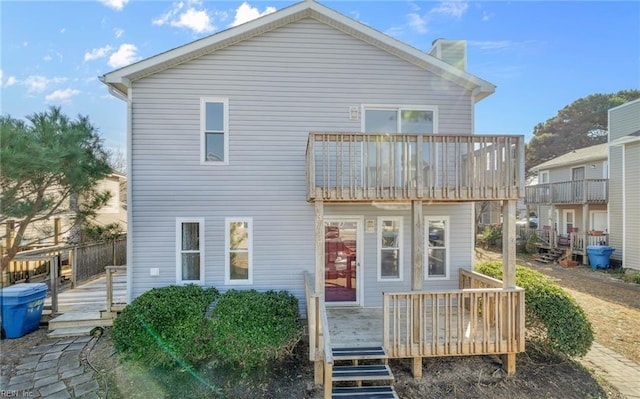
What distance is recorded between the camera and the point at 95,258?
10.6m

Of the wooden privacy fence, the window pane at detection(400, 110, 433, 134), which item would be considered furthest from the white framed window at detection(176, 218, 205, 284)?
Answer: the window pane at detection(400, 110, 433, 134)

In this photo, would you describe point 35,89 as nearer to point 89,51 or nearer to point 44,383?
point 89,51

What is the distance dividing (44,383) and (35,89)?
27.9 feet

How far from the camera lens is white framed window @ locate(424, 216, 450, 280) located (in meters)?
7.49

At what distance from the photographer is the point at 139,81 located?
6.88 m

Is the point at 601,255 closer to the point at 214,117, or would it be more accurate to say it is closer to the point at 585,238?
the point at 585,238

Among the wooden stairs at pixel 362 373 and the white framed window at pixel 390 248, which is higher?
the white framed window at pixel 390 248

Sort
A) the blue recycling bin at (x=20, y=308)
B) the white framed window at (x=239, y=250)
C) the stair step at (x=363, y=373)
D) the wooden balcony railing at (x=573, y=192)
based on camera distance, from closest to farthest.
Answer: the stair step at (x=363, y=373) < the blue recycling bin at (x=20, y=308) < the white framed window at (x=239, y=250) < the wooden balcony railing at (x=573, y=192)

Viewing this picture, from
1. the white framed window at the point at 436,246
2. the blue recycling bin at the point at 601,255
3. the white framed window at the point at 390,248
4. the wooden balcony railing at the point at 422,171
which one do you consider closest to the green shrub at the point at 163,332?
the wooden balcony railing at the point at 422,171

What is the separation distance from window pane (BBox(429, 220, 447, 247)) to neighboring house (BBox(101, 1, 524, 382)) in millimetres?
26

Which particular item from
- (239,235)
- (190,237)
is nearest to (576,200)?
(239,235)

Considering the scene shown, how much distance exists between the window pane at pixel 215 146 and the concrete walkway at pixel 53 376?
474 centimetres

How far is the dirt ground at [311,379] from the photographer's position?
479 cm

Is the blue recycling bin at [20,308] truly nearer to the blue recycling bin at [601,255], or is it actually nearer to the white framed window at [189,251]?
the white framed window at [189,251]
